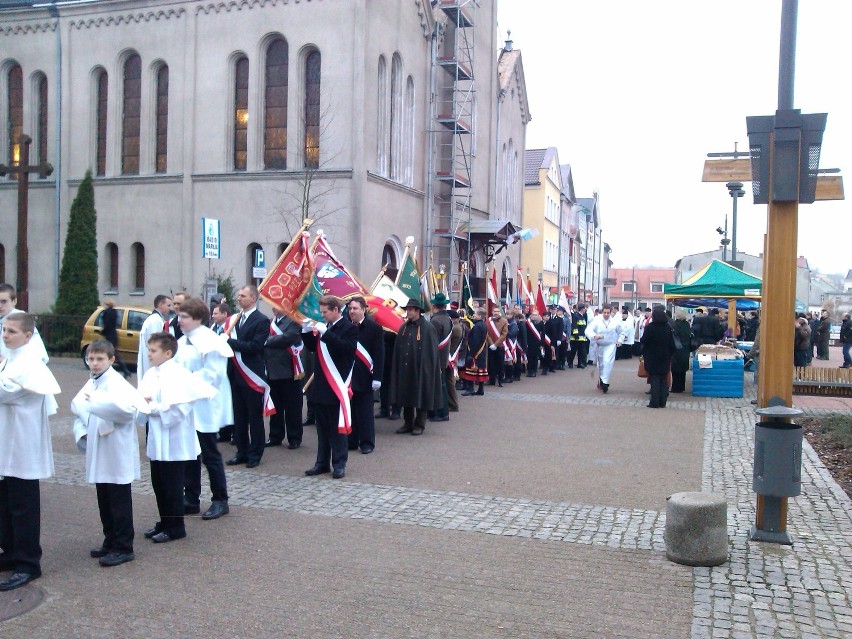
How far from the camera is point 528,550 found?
643cm

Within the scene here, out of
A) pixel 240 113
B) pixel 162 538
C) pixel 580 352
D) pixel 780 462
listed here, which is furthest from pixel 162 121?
pixel 780 462

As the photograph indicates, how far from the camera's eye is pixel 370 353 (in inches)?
407

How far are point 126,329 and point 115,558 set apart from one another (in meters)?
14.6

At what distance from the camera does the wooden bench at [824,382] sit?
1605 centimetres

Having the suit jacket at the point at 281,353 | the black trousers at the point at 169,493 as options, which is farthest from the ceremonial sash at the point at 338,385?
the black trousers at the point at 169,493

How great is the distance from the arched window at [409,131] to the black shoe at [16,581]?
23.6m

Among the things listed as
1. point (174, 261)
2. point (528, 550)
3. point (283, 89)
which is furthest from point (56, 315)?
point (528, 550)

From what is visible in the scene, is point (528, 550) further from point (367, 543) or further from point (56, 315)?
point (56, 315)

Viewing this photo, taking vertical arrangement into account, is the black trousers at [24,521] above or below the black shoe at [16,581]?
above

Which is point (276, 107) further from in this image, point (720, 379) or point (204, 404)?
point (204, 404)

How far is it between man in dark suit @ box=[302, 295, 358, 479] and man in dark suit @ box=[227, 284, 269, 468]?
581 millimetres

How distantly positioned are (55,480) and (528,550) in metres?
5.04

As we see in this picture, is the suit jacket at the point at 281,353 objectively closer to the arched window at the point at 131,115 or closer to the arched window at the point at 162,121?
the arched window at the point at 162,121

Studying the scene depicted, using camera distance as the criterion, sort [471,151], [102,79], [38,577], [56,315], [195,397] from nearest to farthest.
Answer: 1. [38,577]
2. [195,397]
3. [56,315]
4. [102,79]
5. [471,151]
